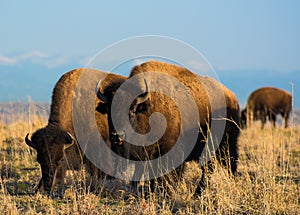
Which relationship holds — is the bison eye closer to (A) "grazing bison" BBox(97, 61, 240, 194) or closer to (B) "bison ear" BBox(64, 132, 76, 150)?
(A) "grazing bison" BBox(97, 61, 240, 194)

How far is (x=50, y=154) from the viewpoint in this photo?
27.3 feet

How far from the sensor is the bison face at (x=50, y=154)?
816 cm

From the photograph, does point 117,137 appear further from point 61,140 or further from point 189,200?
point 189,200

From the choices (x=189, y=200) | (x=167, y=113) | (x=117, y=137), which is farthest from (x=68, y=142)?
(x=189, y=200)

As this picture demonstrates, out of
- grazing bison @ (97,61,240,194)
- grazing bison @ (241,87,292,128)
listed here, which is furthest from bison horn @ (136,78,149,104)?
grazing bison @ (241,87,292,128)

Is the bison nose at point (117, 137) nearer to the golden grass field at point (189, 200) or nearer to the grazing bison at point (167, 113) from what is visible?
the grazing bison at point (167, 113)

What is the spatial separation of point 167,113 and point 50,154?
2129mm

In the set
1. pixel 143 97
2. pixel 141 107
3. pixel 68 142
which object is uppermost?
pixel 143 97

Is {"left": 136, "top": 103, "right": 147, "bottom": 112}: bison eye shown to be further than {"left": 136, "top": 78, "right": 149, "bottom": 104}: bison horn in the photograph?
Yes

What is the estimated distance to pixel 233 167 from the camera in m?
9.52

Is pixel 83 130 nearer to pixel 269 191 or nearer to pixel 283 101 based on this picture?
pixel 269 191

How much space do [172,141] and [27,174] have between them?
2.98 metres

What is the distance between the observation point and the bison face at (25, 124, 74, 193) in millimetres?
8164

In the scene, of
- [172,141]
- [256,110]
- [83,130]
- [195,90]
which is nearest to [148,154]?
[172,141]
